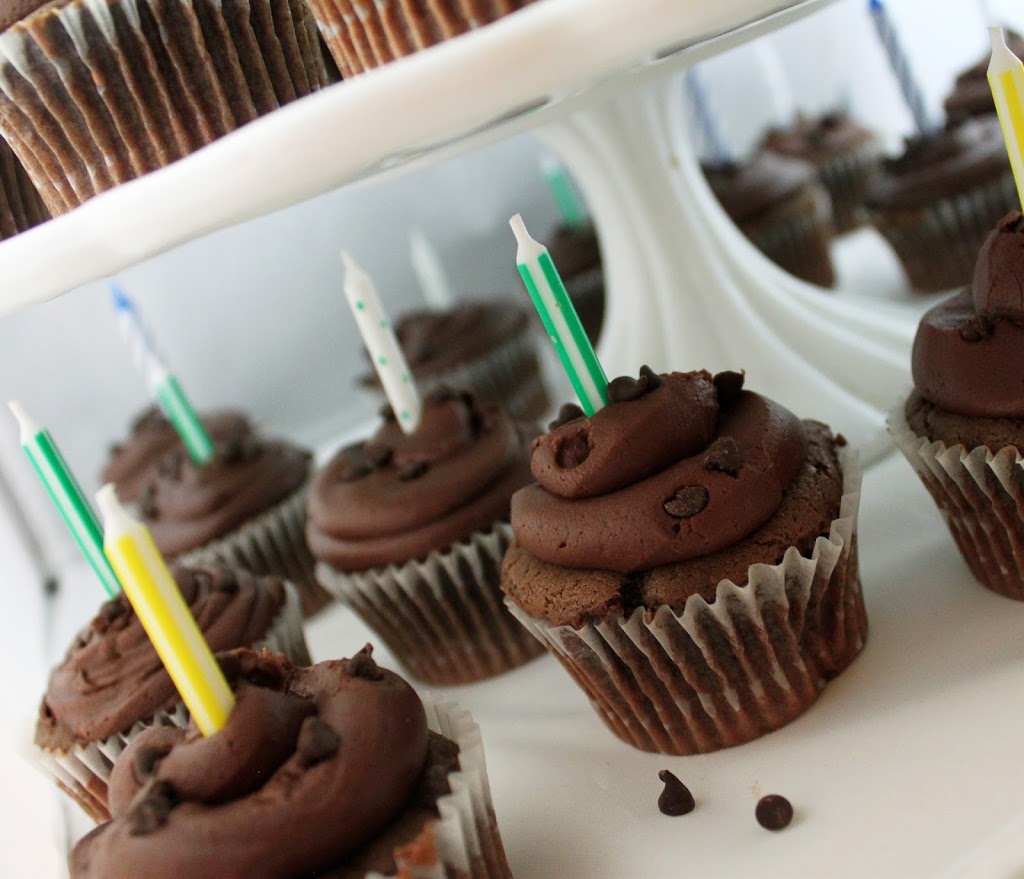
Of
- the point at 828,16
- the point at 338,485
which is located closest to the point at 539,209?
the point at 828,16

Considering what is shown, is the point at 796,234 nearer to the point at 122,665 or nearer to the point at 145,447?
the point at 145,447

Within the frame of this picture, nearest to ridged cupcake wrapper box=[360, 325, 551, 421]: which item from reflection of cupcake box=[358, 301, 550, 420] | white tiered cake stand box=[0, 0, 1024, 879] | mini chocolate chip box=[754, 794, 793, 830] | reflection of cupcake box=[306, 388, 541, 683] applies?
reflection of cupcake box=[358, 301, 550, 420]

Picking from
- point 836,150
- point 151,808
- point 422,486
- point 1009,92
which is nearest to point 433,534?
point 422,486

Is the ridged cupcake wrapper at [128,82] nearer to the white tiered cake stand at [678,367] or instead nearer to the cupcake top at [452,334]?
the white tiered cake stand at [678,367]

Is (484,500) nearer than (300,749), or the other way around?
(300,749)

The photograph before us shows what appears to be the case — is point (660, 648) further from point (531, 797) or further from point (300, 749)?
point (300, 749)
